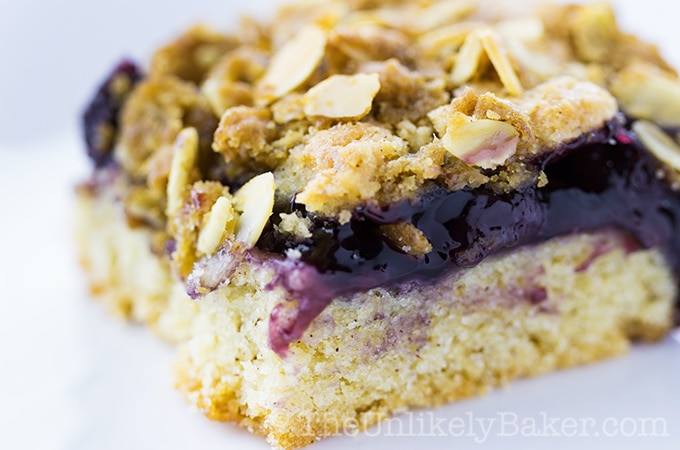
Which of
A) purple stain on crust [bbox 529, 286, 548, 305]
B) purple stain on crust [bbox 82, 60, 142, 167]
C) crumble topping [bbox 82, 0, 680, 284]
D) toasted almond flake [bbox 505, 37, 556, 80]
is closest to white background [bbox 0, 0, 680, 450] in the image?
purple stain on crust [bbox 529, 286, 548, 305]

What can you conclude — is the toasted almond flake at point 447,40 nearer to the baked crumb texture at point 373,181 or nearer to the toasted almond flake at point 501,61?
the baked crumb texture at point 373,181

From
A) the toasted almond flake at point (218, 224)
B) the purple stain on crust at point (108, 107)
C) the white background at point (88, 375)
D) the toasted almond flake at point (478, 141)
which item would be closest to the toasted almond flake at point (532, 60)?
the toasted almond flake at point (478, 141)

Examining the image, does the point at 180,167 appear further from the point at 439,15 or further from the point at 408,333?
the point at 439,15

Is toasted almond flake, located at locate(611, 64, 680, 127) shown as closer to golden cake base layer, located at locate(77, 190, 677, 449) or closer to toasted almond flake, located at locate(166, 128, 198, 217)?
golden cake base layer, located at locate(77, 190, 677, 449)

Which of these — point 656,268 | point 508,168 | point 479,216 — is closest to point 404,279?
point 479,216

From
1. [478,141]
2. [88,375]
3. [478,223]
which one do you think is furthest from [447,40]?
[88,375]

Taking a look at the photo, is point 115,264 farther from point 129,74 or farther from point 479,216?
point 479,216
